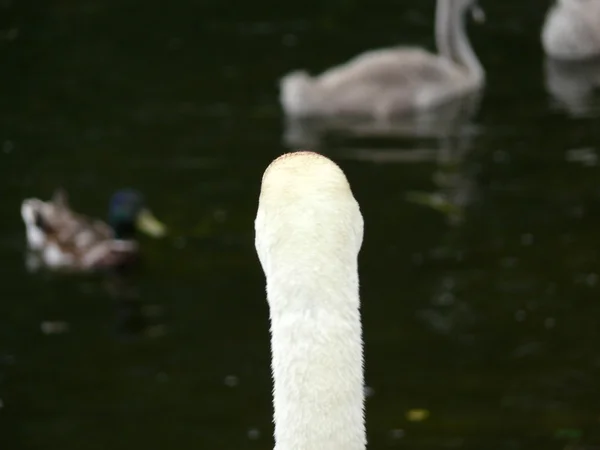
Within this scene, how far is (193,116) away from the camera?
41.1 feet

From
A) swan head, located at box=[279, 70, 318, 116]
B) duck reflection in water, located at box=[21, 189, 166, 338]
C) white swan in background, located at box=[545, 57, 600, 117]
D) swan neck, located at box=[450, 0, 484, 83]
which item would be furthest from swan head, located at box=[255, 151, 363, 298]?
swan neck, located at box=[450, 0, 484, 83]

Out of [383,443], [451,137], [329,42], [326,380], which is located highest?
[329,42]

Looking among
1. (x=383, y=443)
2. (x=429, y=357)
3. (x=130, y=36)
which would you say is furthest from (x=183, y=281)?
(x=130, y=36)

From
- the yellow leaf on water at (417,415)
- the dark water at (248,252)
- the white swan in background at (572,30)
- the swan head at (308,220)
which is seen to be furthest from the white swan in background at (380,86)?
the swan head at (308,220)

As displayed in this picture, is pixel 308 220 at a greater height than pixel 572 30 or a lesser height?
lesser

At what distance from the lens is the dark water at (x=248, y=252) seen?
24.5 ft

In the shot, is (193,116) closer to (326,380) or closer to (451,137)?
(451,137)

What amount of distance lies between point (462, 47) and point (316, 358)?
1159 centimetres

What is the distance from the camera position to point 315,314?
8.92ft

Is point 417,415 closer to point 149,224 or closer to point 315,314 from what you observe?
point 149,224

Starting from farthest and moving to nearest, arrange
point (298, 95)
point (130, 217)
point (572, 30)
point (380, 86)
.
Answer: point (572, 30) < point (380, 86) < point (298, 95) < point (130, 217)

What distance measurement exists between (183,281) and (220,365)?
4.58 ft

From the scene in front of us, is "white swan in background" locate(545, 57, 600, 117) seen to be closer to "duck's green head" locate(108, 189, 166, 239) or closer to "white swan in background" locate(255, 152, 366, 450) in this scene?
"duck's green head" locate(108, 189, 166, 239)

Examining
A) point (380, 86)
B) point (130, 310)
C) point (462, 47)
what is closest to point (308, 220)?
point (130, 310)
